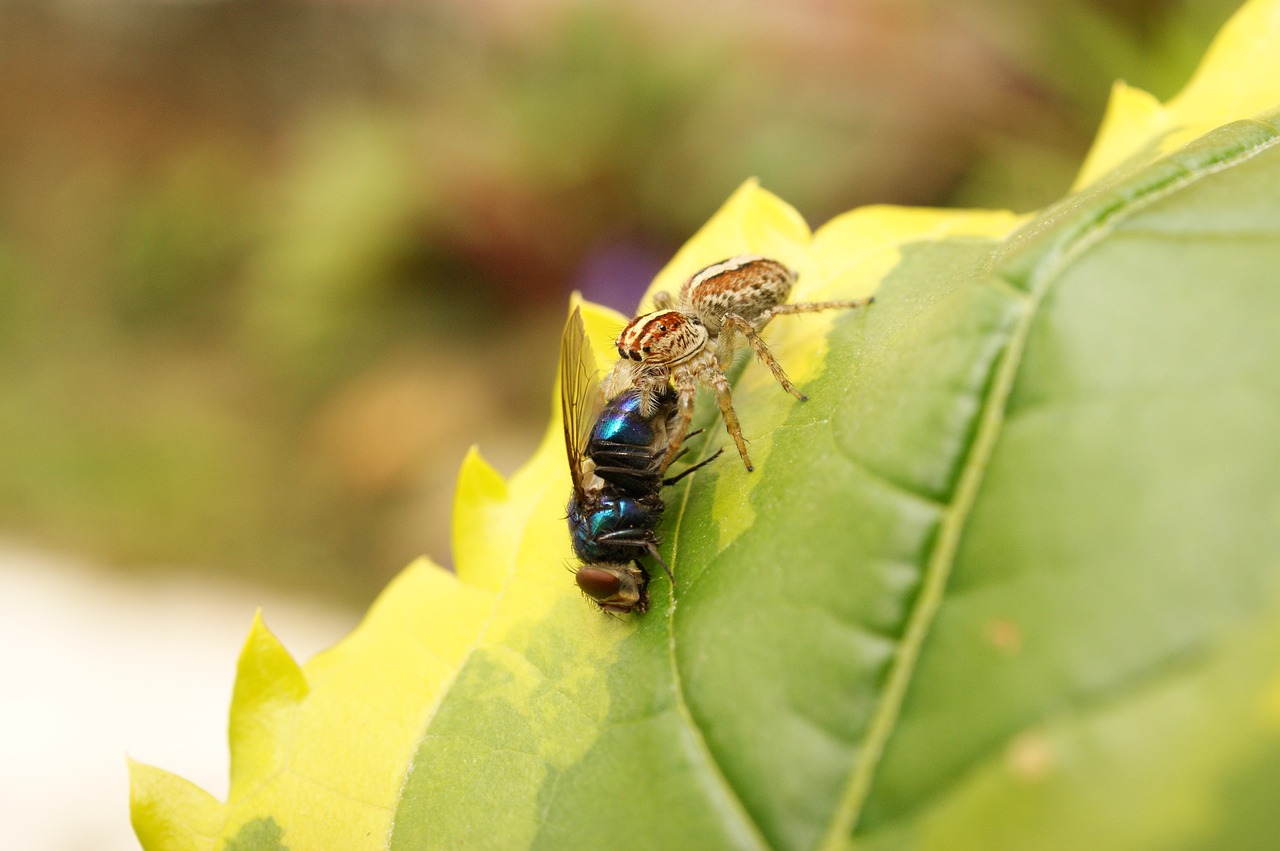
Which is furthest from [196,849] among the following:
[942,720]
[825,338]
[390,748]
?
[825,338]

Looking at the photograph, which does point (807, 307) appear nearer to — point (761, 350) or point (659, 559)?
point (761, 350)

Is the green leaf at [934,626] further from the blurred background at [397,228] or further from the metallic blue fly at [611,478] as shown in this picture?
the blurred background at [397,228]

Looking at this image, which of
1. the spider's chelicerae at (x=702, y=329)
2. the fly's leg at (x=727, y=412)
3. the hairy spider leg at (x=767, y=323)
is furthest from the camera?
the spider's chelicerae at (x=702, y=329)

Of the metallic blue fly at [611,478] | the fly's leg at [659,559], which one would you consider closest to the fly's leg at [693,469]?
the metallic blue fly at [611,478]

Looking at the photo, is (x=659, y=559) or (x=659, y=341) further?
(x=659, y=341)

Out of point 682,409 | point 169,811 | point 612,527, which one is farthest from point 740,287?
point 169,811

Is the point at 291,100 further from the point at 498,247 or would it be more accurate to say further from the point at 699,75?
the point at 699,75
